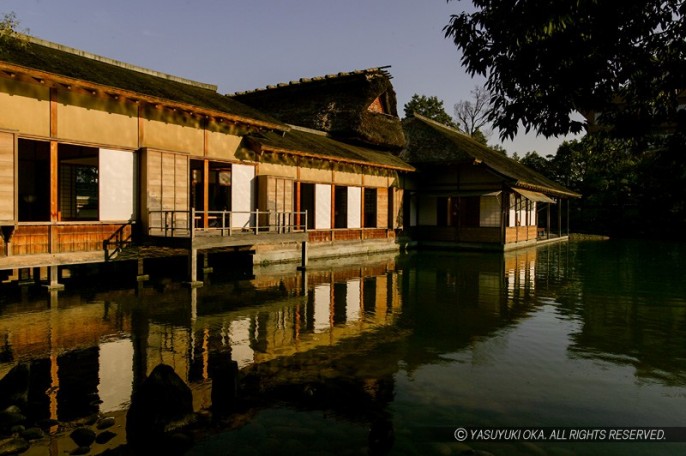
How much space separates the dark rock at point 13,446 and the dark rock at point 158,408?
2.73 ft

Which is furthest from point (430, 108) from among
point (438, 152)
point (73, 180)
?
point (73, 180)

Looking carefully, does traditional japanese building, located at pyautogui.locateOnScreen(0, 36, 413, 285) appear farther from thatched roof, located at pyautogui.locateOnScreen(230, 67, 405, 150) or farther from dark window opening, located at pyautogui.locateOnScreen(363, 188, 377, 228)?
dark window opening, located at pyautogui.locateOnScreen(363, 188, 377, 228)

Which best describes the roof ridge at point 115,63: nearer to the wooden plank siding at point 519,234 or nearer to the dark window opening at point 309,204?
the dark window opening at point 309,204

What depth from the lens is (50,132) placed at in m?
11.1

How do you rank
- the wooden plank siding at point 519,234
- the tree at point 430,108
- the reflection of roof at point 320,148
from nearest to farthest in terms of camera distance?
the reflection of roof at point 320,148 → the wooden plank siding at point 519,234 → the tree at point 430,108

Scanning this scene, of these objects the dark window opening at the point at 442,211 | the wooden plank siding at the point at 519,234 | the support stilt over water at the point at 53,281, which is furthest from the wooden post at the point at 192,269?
the wooden plank siding at the point at 519,234

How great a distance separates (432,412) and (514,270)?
13017 millimetres

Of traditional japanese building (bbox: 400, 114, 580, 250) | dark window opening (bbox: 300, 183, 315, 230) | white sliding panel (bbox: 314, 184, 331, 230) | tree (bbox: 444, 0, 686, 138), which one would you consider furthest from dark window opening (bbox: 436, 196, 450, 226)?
tree (bbox: 444, 0, 686, 138)

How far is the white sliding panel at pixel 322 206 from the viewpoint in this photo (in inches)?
775

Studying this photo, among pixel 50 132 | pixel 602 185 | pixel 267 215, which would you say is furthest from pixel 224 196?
pixel 602 185

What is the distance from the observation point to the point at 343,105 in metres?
24.5

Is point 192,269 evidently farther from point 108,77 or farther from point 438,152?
point 438,152

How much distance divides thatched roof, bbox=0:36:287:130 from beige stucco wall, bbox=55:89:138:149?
0.43 metres

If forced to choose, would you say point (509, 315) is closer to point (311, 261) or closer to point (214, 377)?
point (214, 377)
